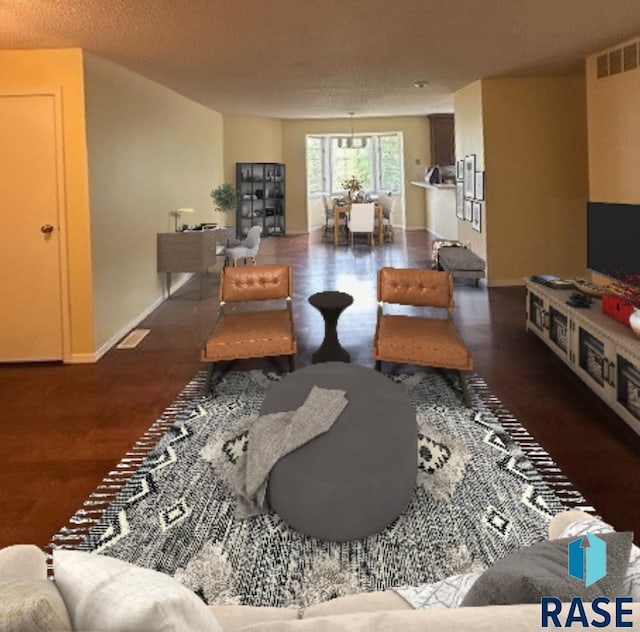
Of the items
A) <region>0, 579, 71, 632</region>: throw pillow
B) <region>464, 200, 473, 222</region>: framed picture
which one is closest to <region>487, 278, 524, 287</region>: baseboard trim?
<region>464, 200, 473, 222</region>: framed picture

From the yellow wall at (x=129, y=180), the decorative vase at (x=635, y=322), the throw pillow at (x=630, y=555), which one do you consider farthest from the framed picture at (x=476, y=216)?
the throw pillow at (x=630, y=555)

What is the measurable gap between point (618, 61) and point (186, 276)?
6.23 m

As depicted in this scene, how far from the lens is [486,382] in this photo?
4.75 meters

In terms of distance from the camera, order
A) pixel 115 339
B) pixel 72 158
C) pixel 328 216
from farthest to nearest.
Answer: pixel 328 216
pixel 115 339
pixel 72 158

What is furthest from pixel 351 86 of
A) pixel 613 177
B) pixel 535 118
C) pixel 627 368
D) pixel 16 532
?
pixel 16 532

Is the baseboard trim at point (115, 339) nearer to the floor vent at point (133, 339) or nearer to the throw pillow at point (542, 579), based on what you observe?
the floor vent at point (133, 339)

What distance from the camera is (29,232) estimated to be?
5453mm

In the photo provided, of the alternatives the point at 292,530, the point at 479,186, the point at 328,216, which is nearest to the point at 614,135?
the point at 479,186

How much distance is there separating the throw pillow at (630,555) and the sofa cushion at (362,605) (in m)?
0.44

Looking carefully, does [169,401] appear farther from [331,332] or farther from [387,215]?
[387,215]

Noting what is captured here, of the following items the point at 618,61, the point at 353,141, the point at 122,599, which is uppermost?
the point at 353,141

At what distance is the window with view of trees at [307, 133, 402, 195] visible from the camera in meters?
17.0

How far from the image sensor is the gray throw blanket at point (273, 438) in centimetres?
280

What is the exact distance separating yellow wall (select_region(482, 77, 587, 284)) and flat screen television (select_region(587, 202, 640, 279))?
2.84 meters
